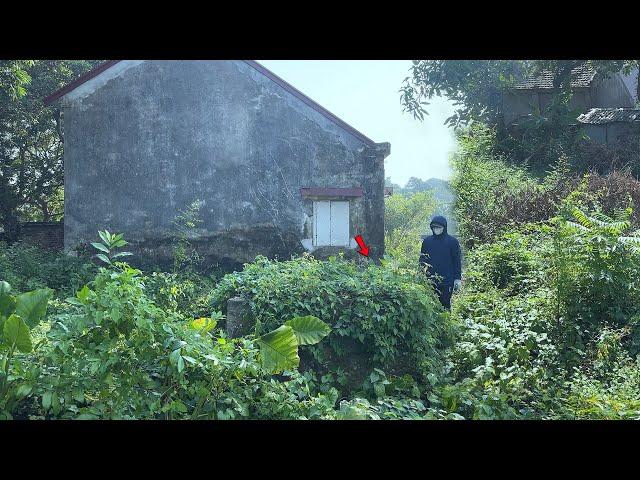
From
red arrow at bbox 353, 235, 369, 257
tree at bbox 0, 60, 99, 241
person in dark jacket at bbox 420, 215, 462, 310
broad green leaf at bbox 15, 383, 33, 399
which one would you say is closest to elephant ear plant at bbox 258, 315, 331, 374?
broad green leaf at bbox 15, 383, 33, 399

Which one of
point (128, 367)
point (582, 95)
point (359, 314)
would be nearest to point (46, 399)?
point (128, 367)

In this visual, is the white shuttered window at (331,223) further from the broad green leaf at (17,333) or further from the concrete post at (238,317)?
the broad green leaf at (17,333)

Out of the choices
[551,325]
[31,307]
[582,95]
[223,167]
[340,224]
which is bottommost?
[551,325]

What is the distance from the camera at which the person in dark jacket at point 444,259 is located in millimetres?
9797

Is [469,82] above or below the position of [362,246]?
above

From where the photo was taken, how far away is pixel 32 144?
77.7 feet

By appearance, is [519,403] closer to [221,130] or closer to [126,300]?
[126,300]

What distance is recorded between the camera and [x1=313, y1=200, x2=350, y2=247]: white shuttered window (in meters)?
16.3

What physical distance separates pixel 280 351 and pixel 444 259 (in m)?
4.52

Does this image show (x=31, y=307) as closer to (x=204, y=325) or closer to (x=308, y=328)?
(x=204, y=325)

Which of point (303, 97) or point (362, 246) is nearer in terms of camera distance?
point (362, 246)

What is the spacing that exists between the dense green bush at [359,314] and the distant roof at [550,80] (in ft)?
61.1

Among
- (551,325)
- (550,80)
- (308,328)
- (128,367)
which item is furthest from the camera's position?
→ (550,80)

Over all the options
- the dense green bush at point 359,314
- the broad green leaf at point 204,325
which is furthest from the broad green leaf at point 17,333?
the dense green bush at point 359,314
